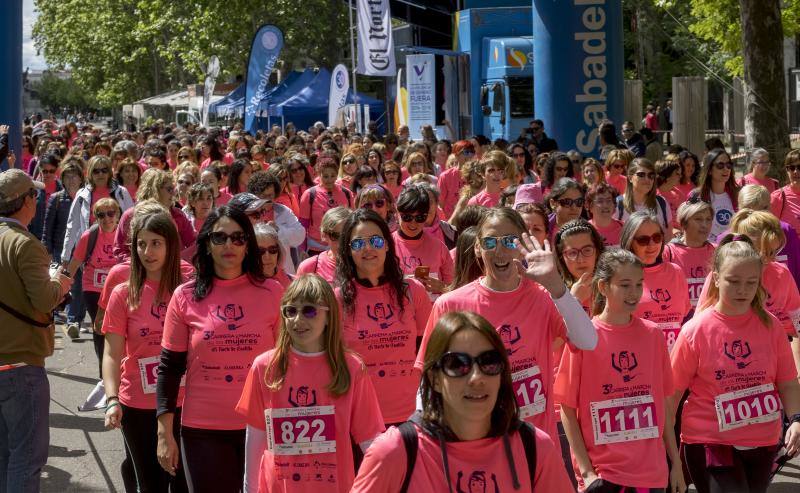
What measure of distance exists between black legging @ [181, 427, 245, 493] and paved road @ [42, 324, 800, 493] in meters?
2.48

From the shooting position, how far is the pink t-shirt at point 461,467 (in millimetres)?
3256

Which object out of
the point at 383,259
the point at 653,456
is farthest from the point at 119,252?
the point at 653,456

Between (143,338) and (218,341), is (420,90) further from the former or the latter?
(218,341)

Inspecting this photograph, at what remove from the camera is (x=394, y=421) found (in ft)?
19.0

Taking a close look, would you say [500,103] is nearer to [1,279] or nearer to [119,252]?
[119,252]

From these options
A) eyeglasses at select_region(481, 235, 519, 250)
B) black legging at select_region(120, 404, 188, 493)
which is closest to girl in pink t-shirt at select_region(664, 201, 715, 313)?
eyeglasses at select_region(481, 235, 519, 250)

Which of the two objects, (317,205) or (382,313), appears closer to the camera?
(382,313)

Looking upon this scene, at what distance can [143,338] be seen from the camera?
6.09 meters

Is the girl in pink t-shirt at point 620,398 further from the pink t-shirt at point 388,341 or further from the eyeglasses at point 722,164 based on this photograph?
the eyeglasses at point 722,164

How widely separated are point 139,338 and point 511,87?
79.5 ft

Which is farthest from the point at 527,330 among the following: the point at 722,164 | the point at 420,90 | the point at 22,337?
the point at 420,90

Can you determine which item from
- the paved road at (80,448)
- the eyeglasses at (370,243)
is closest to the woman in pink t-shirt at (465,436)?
the eyeglasses at (370,243)

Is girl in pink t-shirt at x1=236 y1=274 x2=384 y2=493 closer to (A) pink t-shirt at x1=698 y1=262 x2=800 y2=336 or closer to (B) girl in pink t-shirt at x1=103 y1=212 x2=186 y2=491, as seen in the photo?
(B) girl in pink t-shirt at x1=103 y1=212 x2=186 y2=491

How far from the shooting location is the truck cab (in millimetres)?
29578
